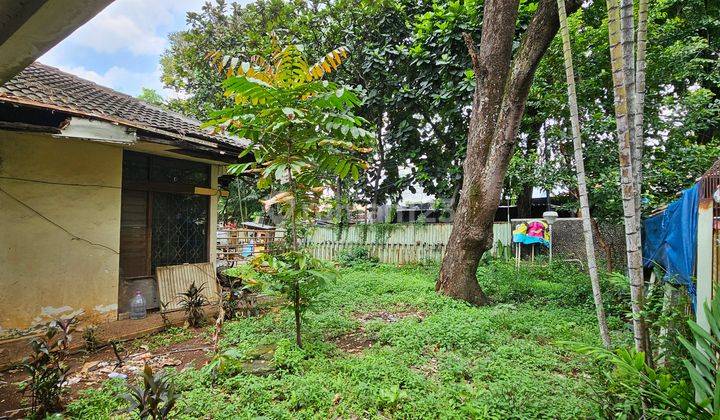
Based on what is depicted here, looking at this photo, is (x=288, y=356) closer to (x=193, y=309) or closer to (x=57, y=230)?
(x=193, y=309)

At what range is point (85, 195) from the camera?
523 cm

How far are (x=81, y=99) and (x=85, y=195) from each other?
1428 millimetres

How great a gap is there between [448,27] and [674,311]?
795 cm

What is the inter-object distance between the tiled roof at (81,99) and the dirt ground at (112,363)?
2929 millimetres

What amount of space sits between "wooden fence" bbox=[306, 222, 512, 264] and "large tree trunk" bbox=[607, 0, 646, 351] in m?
8.17

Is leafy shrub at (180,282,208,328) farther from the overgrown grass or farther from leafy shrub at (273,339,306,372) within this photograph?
leafy shrub at (273,339,306,372)

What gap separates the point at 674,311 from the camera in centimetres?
248

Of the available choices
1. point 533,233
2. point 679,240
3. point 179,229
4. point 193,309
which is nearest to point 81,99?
point 179,229

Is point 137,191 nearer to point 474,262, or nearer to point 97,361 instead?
point 97,361

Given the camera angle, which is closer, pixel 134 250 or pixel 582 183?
pixel 582 183

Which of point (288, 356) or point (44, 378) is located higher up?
point (44, 378)

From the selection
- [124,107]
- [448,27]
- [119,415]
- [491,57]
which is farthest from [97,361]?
[448,27]

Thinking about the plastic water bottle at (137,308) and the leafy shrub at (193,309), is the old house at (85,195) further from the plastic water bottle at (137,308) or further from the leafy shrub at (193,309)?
the leafy shrub at (193,309)

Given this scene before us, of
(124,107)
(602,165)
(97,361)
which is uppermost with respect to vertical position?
(124,107)
